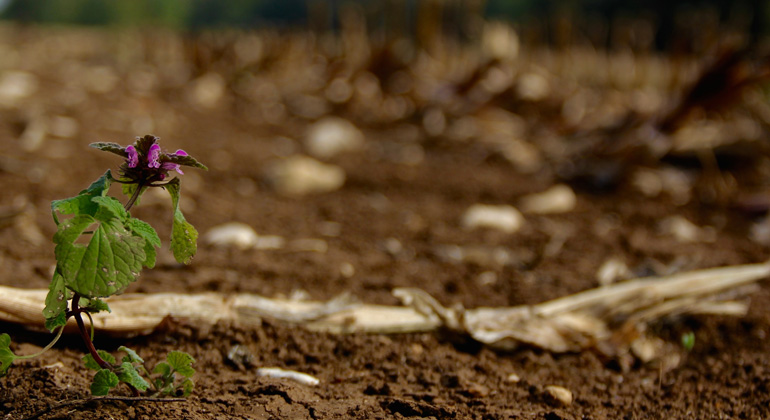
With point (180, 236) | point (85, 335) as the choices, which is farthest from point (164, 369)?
point (180, 236)

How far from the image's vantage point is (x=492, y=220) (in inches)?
118

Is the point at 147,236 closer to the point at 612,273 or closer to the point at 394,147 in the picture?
the point at 612,273

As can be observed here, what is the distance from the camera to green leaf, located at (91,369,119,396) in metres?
1.07

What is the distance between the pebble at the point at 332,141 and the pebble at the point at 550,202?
1.80 m

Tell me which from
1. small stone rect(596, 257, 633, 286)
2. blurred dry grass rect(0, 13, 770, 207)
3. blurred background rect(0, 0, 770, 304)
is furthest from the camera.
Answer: blurred dry grass rect(0, 13, 770, 207)

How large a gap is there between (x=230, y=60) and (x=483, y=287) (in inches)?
304

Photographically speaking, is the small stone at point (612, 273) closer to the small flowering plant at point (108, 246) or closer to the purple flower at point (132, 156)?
the small flowering plant at point (108, 246)

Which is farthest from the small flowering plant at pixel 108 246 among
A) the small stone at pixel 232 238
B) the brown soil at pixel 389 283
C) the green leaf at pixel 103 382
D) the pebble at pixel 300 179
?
the pebble at pixel 300 179

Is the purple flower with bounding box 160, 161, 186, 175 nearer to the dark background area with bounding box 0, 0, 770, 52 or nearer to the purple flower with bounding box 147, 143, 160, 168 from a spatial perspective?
the purple flower with bounding box 147, 143, 160, 168

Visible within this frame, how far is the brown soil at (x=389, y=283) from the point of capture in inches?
50.9

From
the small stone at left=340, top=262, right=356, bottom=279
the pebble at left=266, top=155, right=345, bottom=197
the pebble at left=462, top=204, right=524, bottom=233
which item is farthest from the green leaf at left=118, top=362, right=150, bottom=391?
the pebble at left=266, top=155, right=345, bottom=197

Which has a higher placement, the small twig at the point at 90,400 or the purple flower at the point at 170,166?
the purple flower at the point at 170,166

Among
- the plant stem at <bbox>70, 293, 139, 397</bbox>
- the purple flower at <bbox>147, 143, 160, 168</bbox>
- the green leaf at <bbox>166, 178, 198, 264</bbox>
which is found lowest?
the plant stem at <bbox>70, 293, 139, 397</bbox>

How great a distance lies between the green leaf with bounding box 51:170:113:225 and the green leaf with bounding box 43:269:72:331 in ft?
0.33
